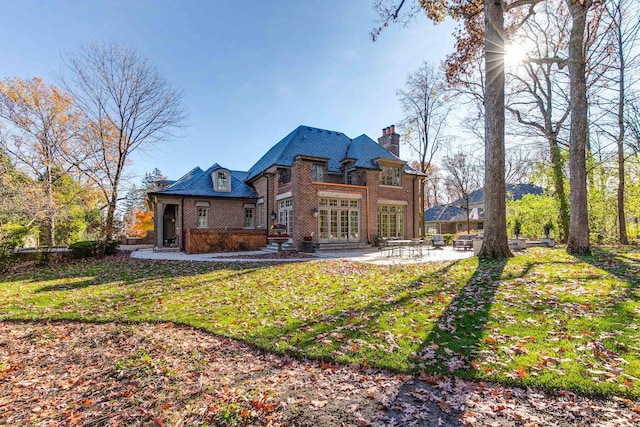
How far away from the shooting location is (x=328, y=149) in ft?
71.6

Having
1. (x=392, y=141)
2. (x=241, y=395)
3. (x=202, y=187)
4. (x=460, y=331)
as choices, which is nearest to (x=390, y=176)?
(x=392, y=141)

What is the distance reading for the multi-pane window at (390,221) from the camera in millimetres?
21172

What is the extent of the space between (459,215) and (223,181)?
32.4 meters

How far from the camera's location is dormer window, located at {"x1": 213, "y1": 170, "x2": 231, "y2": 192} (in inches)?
847

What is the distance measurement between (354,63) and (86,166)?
17.6m

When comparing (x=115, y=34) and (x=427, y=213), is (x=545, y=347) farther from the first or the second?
(x=427, y=213)

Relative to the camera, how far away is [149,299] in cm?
713

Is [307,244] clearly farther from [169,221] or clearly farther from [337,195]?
[169,221]

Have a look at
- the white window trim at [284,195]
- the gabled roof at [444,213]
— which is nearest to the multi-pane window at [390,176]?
the white window trim at [284,195]

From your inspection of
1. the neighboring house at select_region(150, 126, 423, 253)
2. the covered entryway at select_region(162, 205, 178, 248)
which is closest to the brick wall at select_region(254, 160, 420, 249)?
the neighboring house at select_region(150, 126, 423, 253)

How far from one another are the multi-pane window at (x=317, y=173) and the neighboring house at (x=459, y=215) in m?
26.7

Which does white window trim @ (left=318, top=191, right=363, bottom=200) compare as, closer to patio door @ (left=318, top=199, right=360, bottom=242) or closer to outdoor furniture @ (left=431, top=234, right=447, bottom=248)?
patio door @ (left=318, top=199, right=360, bottom=242)

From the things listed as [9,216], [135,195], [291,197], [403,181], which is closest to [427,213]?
[403,181]

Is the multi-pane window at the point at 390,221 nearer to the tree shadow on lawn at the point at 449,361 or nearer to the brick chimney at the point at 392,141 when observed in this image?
the brick chimney at the point at 392,141
